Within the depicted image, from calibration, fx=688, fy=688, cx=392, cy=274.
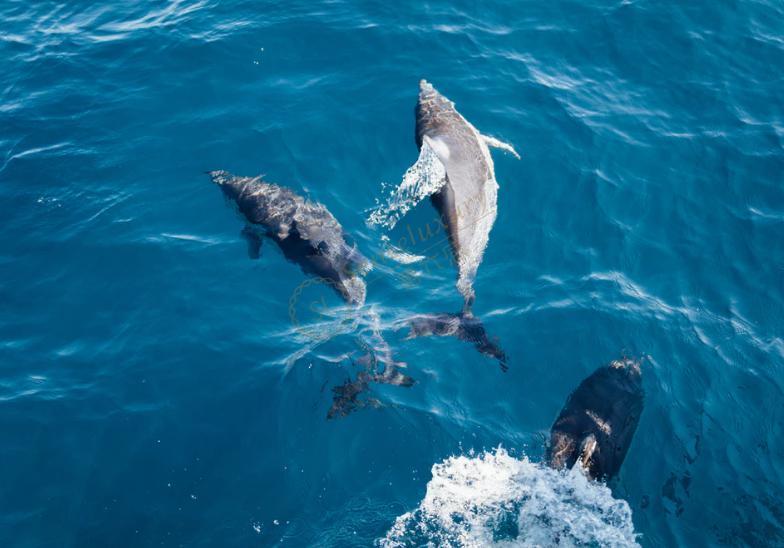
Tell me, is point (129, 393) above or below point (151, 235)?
below

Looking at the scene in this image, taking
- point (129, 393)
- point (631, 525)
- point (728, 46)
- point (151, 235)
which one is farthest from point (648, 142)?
point (129, 393)

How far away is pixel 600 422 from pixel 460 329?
3233 mm

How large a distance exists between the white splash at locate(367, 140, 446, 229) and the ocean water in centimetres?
28

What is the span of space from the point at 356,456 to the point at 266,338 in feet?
11.0

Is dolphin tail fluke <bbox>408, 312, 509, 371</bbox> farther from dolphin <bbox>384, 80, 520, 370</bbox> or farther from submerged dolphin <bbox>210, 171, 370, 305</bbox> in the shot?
submerged dolphin <bbox>210, 171, 370, 305</bbox>

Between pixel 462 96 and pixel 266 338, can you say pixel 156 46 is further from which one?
pixel 266 338

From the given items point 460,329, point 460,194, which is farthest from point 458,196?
point 460,329

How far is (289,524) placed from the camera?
37.5 feet

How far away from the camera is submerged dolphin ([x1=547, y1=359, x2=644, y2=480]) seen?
1192 centimetres

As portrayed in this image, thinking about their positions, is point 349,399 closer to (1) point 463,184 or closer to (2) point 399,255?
(2) point 399,255

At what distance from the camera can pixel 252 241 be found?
15.7m

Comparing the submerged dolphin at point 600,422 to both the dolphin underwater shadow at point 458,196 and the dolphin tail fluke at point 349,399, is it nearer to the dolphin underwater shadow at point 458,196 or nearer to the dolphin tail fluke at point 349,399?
the dolphin underwater shadow at point 458,196

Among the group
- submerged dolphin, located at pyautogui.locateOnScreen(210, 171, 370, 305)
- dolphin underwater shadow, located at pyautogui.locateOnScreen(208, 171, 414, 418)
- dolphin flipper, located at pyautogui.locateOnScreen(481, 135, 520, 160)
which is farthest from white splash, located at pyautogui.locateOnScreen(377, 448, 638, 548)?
dolphin flipper, located at pyautogui.locateOnScreen(481, 135, 520, 160)

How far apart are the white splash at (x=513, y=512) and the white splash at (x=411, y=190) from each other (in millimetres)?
6362
